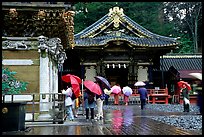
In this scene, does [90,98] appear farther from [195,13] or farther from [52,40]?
[195,13]

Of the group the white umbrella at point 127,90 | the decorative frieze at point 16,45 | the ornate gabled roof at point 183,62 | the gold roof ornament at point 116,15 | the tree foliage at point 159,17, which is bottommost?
the white umbrella at point 127,90

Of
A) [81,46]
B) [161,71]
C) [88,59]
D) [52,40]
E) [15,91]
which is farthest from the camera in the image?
[161,71]

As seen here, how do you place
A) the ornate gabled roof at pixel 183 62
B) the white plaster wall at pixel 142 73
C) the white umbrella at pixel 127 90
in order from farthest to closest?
the ornate gabled roof at pixel 183 62
the white plaster wall at pixel 142 73
the white umbrella at pixel 127 90

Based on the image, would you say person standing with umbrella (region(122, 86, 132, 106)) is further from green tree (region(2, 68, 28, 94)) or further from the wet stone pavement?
green tree (region(2, 68, 28, 94))

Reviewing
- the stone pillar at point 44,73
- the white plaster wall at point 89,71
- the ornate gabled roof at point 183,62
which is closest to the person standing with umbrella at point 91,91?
the stone pillar at point 44,73

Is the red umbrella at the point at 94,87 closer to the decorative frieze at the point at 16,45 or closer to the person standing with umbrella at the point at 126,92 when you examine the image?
the decorative frieze at the point at 16,45

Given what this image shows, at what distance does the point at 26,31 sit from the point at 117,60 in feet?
68.6

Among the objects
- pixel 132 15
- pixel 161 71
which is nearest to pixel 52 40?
pixel 161 71

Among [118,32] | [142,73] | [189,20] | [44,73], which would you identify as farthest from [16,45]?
[189,20]

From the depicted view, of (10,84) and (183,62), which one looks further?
(183,62)

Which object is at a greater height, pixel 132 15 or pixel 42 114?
pixel 132 15

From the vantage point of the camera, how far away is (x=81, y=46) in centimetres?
3147

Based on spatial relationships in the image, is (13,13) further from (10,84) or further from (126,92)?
(126,92)

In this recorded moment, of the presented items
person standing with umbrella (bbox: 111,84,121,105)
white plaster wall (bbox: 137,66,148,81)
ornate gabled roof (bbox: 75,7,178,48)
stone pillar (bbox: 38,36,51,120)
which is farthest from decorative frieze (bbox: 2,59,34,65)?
white plaster wall (bbox: 137,66,148,81)
